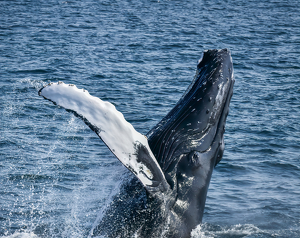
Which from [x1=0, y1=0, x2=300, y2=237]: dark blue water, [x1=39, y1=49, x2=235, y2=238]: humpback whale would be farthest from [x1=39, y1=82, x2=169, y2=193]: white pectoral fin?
[x1=0, y1=0, x2=300, y2=237]: dark blue water

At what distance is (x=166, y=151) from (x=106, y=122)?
1956mm

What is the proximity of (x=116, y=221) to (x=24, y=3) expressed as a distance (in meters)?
42.0

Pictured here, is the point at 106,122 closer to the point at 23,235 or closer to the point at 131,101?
the point at 23,235

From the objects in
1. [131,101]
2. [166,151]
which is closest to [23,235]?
[166,151]

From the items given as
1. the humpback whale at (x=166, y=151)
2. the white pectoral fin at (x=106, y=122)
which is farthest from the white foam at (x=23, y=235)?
the white pectoral fin at (x=106, y=122)

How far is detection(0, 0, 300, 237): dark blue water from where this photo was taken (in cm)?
1159

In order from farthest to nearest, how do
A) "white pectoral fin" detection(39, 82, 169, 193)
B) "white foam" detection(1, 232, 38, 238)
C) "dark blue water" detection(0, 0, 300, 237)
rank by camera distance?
"dark blue water" detection(0, 0, 300, 237) < "white foam" detection(1, 232, 38, 238) < "white pectoral fin" detection(39, 82, 169, 193)

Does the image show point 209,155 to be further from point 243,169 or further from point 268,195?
point 243,169

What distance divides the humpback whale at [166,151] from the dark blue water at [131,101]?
48 centimetres

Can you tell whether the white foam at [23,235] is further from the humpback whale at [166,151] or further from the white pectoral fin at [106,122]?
the white pectoral fin at [106,122]

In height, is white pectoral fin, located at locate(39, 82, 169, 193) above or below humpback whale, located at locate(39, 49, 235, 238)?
above

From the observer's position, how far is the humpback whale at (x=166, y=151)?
6.11m

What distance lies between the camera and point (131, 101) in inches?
850

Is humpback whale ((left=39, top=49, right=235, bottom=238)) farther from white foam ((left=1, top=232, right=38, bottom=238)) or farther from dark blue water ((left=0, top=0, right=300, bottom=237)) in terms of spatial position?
white foam ((left=1, top=232, right=38, bottom=238))
